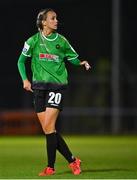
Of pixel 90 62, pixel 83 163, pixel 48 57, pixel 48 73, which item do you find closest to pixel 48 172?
pixel 48 73

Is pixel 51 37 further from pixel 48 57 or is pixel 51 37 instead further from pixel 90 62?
pixel 90 62

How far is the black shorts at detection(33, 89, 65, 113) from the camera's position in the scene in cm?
1373

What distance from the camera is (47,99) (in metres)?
13.8

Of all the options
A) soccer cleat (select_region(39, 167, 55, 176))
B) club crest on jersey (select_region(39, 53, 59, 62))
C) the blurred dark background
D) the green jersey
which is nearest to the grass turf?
soccer cleat (select_region(39, 167, 55, 176))

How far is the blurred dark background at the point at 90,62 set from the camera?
3831 cm

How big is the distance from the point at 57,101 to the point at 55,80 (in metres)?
0.31

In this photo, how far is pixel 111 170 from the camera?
14852 mm

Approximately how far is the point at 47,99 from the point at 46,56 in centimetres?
61

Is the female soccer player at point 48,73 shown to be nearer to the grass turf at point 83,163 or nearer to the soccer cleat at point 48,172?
the soccer cleat at point 48,172

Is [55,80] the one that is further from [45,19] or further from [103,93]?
[103,93]

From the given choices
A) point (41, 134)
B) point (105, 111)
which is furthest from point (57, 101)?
point (105, 111)

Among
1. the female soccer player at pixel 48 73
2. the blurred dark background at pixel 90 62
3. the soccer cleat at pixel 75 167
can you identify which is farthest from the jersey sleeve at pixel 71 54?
the blurred dark background at pixel 90 62

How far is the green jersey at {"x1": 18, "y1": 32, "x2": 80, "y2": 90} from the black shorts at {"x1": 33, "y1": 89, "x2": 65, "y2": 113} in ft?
0.43

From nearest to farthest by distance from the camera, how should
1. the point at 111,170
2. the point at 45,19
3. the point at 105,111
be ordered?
the point at 45,19 → the point at 111,170 → the point at 105,111
